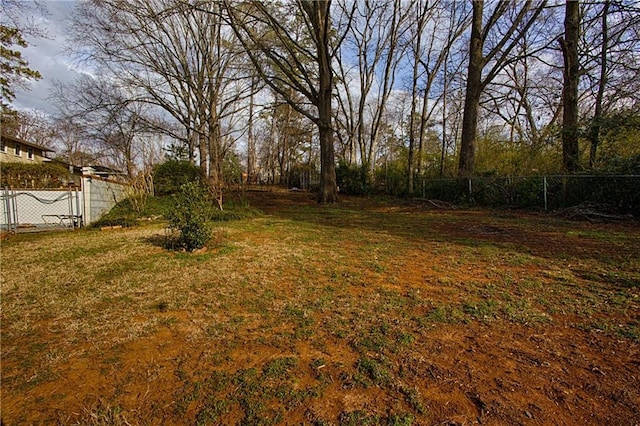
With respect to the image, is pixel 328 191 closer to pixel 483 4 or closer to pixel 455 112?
pixel 483 4

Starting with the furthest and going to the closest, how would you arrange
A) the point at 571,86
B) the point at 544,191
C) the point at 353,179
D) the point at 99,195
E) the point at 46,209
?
the point at 353,179, the point at 571,86, the point at 544,191, the point at 99,195, the point at 46,209

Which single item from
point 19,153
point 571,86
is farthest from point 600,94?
point 19,153

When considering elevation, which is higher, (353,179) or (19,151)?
(19,151)

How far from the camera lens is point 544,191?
8.18 metres

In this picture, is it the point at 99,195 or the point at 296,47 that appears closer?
the point at 99,195

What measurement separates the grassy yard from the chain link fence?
13.7 feet

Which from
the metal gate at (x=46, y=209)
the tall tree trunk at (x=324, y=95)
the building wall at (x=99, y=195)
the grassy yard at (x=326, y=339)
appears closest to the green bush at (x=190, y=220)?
the grassy yard at (x=326, y=339)

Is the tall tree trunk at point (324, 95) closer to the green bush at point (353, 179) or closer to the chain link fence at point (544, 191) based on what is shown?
the green bush at point (353, 179)

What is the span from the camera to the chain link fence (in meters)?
6.64

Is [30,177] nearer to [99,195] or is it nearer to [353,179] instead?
[99,195]

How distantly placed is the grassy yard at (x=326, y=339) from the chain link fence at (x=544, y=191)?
4.16m

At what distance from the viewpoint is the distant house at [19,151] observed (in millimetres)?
18094

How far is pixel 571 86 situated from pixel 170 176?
50.7ft

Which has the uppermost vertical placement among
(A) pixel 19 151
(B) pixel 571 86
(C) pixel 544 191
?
(A) pixel 19 151
